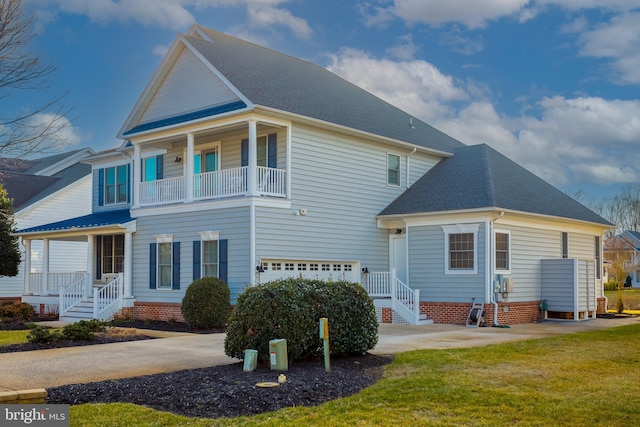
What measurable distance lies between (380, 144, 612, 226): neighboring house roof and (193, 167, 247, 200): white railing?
5.89 metres

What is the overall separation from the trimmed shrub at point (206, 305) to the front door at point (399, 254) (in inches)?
286

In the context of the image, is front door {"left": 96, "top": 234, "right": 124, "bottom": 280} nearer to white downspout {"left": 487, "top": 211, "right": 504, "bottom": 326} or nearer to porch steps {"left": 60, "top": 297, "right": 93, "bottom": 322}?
porch steps {"left": 60, "top": 297, "right": 93, "bottom": 322}

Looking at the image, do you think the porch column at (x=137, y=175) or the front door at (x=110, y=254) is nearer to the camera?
the porch column at (x=137, y=175)

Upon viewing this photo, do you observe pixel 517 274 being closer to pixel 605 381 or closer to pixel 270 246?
pixel 270 246

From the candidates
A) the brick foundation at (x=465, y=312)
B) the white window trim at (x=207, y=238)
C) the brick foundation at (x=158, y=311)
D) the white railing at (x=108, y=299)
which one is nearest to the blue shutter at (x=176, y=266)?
the brick foundation at (x=158, y=311)

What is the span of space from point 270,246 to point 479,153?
34.8ft

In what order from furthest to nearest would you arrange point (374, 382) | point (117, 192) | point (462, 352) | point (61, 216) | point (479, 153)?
point (61, 216) < point (117, 192) < point (479, 153) < point (462, 352) < point (374, 382)

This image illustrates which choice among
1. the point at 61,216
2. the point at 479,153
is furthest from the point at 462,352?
the point at 61,216

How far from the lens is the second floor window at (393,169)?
25.9m

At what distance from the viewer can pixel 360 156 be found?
80.6 ft

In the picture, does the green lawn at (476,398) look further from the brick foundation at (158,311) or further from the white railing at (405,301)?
the brick foundation at (158,311)

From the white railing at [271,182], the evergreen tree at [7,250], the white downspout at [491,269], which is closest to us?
the white railing at [271,182]

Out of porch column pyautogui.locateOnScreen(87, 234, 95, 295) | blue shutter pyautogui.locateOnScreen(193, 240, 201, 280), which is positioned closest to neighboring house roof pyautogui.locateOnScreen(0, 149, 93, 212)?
porch column pyautogui.locateOnScreen(87, 234, 95, 295)

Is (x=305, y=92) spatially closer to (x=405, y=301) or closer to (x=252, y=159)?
(x=252, y=159)
